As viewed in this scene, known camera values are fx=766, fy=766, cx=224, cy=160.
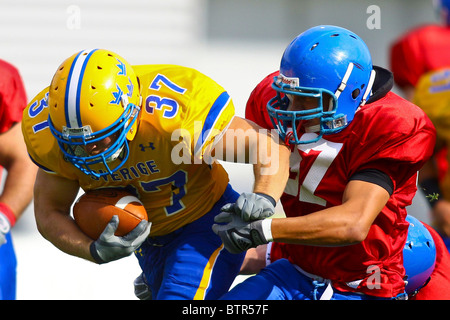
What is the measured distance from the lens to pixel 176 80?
3596 millimetres

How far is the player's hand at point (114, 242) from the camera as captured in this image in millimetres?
3451

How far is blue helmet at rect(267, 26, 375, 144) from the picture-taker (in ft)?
11.0

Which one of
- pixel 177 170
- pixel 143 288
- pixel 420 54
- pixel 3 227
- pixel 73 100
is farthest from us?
pixel 420 54

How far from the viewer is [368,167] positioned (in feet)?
10.9

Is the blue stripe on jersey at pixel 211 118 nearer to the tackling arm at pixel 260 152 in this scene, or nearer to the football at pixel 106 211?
the tackling arm at pixel 260 152

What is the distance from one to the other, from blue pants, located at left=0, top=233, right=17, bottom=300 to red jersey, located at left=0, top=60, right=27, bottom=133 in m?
0.69

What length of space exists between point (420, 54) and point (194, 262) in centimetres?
219

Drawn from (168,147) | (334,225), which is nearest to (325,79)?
(334,225)

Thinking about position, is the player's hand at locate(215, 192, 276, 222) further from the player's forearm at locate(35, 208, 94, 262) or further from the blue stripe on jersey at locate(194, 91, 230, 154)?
the player's forearm at locate(35, 208, 94, 262)

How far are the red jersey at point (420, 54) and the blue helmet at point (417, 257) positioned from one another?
1.32 m

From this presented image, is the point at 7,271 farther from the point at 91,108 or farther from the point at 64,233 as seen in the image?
the point at 91,108

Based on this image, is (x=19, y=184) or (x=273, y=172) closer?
(x=273, y=172)
